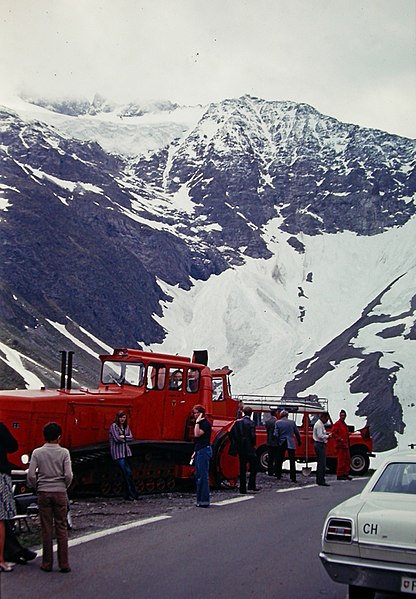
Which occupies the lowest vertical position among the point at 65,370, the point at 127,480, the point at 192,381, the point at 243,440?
the point at 127,480

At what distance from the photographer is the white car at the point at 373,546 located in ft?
24.0

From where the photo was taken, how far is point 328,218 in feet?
549

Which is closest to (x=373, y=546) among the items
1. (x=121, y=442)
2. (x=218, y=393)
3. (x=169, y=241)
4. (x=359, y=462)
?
(x=121, y=442)

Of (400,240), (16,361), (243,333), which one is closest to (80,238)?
(243,333)

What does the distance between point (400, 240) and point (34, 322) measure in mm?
90194

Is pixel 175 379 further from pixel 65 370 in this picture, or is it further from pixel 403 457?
pixel 403 457

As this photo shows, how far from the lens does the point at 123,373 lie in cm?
1798

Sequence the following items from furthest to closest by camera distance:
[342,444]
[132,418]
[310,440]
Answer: [310,440]
[342,444]
[132,418]

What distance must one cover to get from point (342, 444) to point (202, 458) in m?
8.40

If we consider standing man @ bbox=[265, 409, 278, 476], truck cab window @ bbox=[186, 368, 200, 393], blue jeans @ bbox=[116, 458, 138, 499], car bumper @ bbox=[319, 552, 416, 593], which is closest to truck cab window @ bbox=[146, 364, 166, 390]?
truck cab window @ bbox=[186, 368, 200, 393]

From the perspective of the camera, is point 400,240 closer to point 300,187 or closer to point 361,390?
point 300,187

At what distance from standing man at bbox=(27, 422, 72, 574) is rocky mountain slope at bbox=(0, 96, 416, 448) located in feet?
158

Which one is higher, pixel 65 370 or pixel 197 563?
pixel 65 370

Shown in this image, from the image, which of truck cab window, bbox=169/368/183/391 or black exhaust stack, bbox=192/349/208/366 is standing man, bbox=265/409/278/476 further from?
truck cab window, bbox=169/368/183/391
